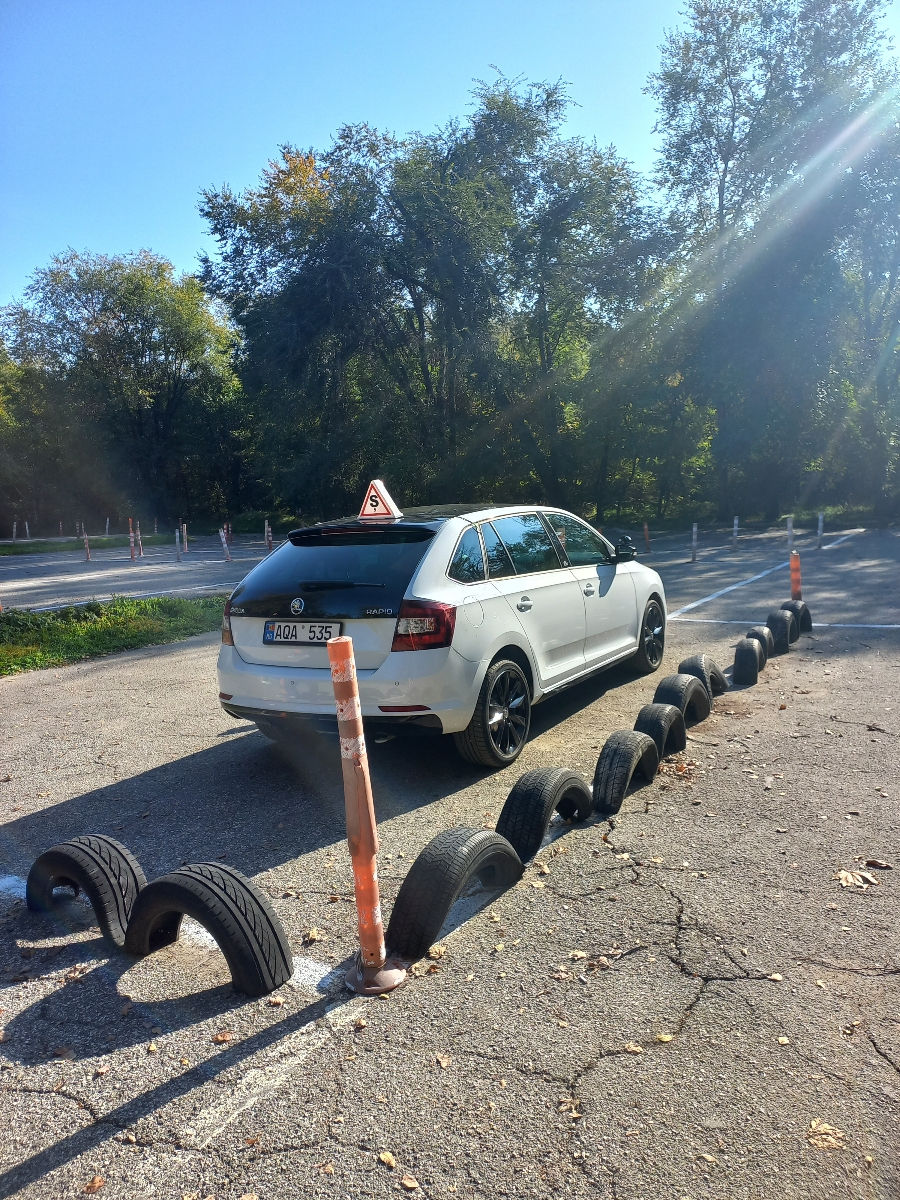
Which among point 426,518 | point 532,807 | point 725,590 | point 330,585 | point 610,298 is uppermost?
point 610,298

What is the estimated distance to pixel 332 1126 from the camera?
2.59 metres

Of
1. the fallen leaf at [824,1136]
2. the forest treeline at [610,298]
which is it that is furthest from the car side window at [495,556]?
the forest treeline at [610,298]

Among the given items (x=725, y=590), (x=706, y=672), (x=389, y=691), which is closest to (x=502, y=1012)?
(x=389, y=691)

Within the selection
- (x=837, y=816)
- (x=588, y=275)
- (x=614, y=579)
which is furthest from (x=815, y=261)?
(x=837, y=816)

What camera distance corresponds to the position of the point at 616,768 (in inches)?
196

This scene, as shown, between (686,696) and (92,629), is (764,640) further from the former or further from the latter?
(92,629)

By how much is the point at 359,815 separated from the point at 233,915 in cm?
59

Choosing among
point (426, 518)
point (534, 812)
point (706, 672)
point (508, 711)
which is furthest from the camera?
point (706, 672)

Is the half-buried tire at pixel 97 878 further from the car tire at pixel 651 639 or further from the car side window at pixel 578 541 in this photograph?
the car tire at pixel 651 639

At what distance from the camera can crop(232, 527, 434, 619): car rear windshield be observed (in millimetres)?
5406

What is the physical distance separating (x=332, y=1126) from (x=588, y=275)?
3254cm

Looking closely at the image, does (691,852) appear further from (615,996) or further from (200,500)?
(200,500)

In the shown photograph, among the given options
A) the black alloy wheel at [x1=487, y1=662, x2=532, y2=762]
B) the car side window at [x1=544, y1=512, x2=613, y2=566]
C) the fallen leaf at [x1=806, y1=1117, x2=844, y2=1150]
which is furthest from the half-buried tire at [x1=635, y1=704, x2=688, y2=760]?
the fallen leaf at [x1=806, y1=1117, x2=844, y2=1150]

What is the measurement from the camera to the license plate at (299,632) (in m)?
5.43
